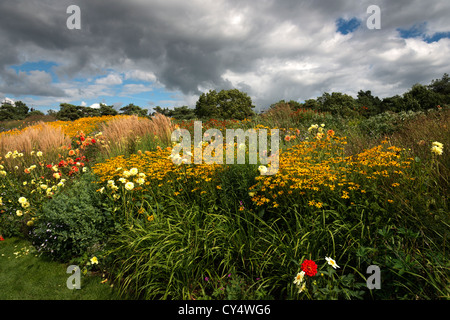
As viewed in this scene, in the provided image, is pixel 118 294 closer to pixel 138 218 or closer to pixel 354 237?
pixel 138 218

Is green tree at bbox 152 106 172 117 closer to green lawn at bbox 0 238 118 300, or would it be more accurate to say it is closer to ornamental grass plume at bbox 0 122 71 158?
ornamental grass plume at bbox 0 122 71 158

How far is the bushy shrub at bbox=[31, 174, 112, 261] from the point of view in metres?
3.29

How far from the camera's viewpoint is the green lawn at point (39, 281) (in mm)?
2805

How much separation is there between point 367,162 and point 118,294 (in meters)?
3.49

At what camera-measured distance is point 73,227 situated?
129 inches

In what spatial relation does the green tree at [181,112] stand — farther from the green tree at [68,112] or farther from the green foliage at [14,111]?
the green foliage at [14,111]

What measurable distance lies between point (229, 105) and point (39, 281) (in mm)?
26416

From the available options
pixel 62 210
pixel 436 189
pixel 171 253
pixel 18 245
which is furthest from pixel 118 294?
pixel 436 189

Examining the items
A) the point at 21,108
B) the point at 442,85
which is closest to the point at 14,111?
the point at 21,108

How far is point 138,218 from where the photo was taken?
11.7 feet

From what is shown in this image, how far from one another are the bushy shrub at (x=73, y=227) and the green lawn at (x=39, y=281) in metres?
0.22

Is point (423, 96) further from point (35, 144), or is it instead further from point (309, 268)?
point (35, 144)

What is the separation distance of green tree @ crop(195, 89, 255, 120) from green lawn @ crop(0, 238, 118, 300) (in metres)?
24.8

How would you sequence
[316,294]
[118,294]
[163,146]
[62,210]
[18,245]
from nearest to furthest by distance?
[316,294] → [118,294] → [62,210] → [18,245] → [163,146]
